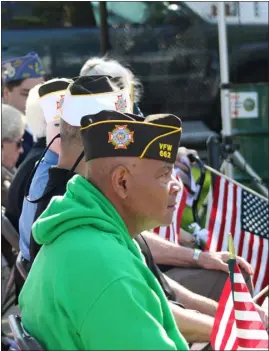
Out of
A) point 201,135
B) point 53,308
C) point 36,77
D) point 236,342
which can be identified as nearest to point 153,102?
point 201,135

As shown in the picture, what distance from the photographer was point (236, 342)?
2.90 meters

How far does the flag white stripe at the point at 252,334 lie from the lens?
2.80m

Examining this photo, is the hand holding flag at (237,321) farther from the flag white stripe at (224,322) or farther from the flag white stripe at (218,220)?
the flag white stripe at (218,220)

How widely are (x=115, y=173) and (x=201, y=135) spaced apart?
6.19 m

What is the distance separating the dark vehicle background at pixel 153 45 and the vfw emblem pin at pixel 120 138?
20.8 feet

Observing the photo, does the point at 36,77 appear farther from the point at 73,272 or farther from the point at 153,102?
the point at 73,272

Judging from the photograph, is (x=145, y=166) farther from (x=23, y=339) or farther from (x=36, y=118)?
(x=36, y=118)

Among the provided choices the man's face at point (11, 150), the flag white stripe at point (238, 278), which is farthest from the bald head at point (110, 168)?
the man's face at point (11, 150)

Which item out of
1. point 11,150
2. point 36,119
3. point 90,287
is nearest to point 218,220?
point 11,150

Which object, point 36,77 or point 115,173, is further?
point 36,77

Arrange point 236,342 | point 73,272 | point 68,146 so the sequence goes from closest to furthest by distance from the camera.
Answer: point 73,272 < point 236,342 < point 68,146

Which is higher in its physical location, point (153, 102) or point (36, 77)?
point (36, 77)

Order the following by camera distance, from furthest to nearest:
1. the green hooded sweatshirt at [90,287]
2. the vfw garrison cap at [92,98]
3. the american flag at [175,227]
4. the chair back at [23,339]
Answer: the american flag at [175,227]
the vfw garrison cap at [92,98]
the chair back at [23,339]
the green hooded sweatshirt at [90,287]

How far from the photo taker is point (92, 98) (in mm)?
3371
